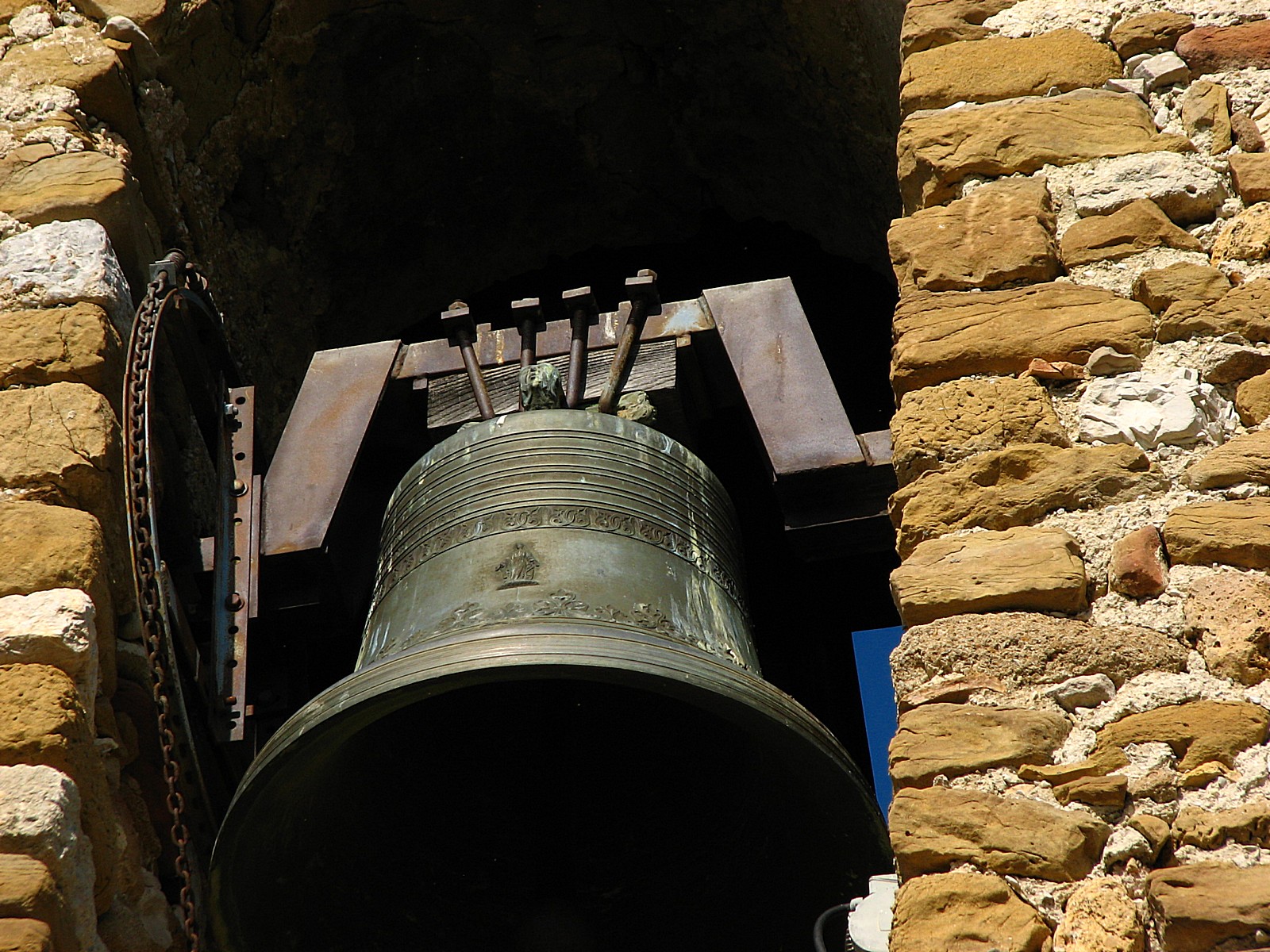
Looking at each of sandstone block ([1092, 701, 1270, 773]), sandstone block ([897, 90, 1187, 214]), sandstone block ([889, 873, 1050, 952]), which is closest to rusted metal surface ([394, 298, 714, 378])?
sandstone block ([897, 90, 1187, 214])

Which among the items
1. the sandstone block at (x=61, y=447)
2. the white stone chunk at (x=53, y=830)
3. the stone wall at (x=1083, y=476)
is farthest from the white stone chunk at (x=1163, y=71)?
the white stone chunk at (x=53, y=830)

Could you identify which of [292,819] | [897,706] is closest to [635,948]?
[292,819]

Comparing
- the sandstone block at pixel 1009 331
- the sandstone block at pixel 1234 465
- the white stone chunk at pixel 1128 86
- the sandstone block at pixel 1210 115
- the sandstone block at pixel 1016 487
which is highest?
the white stone chunk at pixel 1128 86

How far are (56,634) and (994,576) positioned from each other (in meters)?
1.20

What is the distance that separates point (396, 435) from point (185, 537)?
0.41 m

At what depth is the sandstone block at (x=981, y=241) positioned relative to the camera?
8.19ft

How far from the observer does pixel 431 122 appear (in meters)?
3.77

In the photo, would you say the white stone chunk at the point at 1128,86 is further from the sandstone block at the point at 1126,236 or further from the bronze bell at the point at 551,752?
the bronze bell at the point at 551,752

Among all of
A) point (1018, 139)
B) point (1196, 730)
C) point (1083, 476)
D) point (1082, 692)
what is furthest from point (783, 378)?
point (1196, 730)

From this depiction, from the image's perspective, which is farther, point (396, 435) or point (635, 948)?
point (396, 435)

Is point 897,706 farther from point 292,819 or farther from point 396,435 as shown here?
point 396,435

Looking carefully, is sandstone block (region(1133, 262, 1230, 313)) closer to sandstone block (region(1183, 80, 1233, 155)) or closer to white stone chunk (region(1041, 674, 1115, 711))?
sandstone block (region(1183, 80, 1233, 155))

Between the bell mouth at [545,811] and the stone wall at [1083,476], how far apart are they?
1.20 feet

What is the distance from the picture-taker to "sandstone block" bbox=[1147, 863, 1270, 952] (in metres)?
1.61
